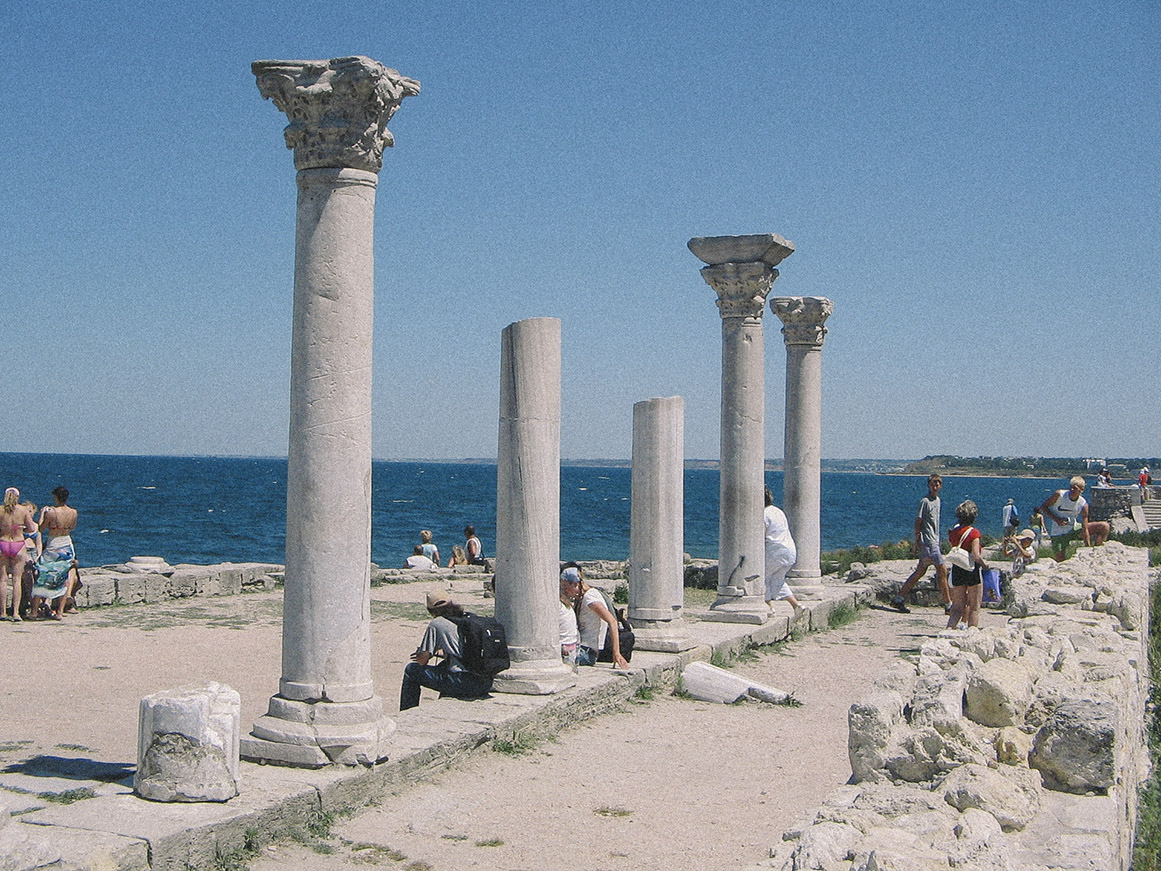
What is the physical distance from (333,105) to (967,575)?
7800mm

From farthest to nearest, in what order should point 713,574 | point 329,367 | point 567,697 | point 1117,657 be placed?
point 713,574
point 567,697
point 1117,657
point 329,367

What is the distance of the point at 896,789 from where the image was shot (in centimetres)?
470

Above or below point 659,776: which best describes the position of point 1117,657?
above

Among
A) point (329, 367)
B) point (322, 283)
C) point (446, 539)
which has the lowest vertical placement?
point (446, 539)

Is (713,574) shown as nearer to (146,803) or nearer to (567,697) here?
(567,697)

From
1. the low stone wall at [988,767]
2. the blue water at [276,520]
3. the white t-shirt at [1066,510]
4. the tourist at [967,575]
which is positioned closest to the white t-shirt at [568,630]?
the low stone wall at [988,767]

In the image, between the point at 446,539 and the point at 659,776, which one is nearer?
the point at 659,776

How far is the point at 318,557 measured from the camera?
21.7 ft

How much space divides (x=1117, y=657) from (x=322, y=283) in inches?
206

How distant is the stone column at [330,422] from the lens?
6.61 m

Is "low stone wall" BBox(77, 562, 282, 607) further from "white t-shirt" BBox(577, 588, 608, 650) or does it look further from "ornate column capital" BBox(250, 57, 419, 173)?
"ornate column capital" BBox(250, 57, 419, 173)

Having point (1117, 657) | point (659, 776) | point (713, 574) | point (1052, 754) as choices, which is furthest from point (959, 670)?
point (713, 574)

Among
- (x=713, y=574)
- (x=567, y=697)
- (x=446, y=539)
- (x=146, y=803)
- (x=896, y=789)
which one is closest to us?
(x=896, y=789)

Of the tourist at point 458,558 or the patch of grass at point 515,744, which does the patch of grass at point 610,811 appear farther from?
the tourist at point 458,558
